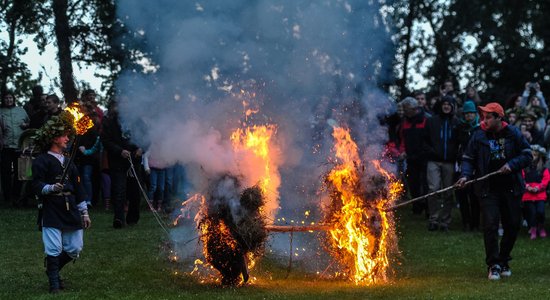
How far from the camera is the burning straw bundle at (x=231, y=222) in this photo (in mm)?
9328

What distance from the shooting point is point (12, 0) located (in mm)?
16672

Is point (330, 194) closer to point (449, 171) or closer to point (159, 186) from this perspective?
point (449, 171)

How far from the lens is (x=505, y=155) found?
35.6 feet

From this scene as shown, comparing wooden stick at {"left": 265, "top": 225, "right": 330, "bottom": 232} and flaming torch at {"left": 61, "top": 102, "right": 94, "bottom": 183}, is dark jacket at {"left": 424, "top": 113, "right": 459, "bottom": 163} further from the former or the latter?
flaming torch at {"left": 61, "top": 102, "right": 94, "bottom": 183}

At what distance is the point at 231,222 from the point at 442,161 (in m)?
7.67

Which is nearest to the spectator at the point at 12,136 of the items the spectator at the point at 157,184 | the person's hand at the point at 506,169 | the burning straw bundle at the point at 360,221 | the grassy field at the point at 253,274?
the spectator at the point at 157,184

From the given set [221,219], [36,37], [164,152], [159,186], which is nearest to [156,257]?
[164,152]

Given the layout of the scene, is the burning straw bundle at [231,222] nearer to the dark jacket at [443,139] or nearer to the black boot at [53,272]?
the black boot at [53,272]

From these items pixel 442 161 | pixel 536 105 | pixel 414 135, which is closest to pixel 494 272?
pixel 442 161

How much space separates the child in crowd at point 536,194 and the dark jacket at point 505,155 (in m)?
4.80

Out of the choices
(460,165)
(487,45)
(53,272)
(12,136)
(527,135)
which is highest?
(487,45)

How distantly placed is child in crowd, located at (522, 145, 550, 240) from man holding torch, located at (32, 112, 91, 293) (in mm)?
8804

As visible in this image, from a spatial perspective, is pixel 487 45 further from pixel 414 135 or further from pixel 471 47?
pixel 414 135

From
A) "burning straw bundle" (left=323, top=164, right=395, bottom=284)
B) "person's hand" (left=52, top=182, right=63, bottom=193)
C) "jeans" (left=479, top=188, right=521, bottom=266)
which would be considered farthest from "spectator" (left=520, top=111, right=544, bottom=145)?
"person's hand" (left=52, top=182, right=63, bottom=193)
